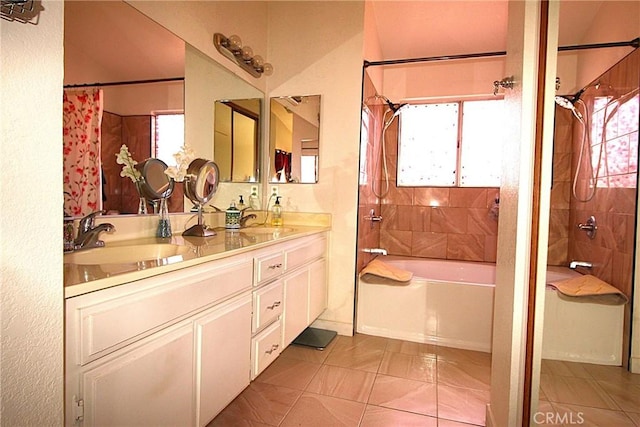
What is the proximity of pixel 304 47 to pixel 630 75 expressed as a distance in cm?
207

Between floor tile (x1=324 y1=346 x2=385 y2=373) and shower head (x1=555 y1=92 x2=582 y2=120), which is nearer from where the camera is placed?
shower head (x1=555 y1=92 x2=582 y2=120)

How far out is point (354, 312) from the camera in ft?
9.01

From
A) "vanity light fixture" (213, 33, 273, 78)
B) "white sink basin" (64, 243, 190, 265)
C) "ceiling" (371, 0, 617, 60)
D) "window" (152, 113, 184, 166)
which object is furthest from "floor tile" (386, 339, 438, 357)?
"ceiling" (371, 0, 617, 60)

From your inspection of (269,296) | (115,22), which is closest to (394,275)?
(269,296)

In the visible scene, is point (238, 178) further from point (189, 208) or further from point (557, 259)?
point (557, 259)

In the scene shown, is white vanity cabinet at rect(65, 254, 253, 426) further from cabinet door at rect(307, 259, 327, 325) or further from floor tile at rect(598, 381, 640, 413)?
floor tile at rect(598, 381, 640, 413)

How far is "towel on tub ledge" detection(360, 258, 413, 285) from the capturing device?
105 inches

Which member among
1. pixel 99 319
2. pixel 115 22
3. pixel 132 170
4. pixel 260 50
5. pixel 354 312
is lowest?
pixel 354 312

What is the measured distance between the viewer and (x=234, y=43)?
2305 mm

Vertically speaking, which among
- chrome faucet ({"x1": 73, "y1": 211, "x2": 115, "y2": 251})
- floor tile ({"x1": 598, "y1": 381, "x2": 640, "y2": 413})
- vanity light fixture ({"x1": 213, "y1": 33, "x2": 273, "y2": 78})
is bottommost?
floor tile ({"x1": 598, "y1": 381, "x2": 640, "y2": 413})

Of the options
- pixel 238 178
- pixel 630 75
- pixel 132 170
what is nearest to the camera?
pixel 630 75

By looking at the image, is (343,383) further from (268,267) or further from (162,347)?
(162,347)

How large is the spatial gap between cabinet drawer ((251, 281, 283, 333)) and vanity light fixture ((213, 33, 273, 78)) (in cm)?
155

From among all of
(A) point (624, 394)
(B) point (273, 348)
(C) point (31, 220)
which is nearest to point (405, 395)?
(B) point (273, 348)
